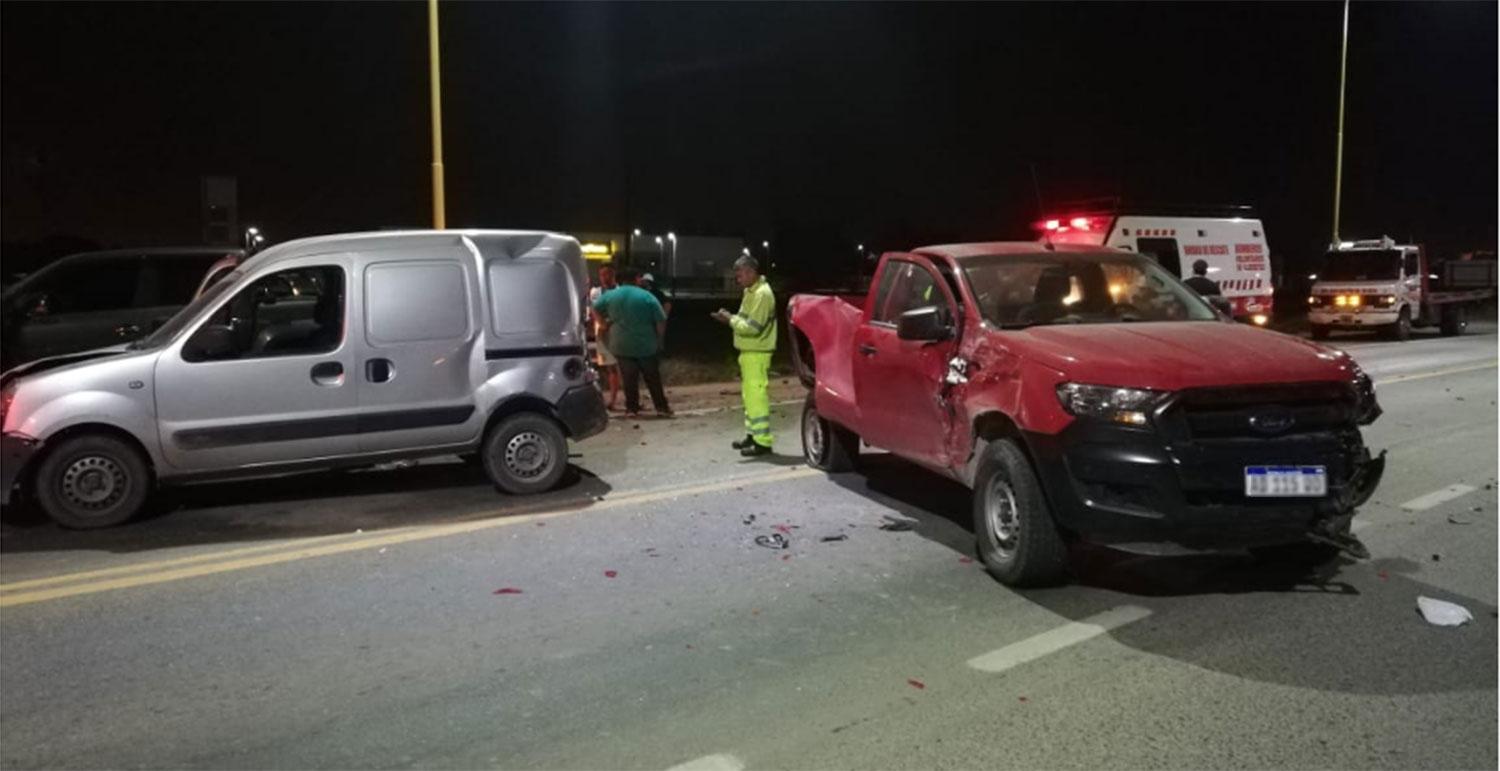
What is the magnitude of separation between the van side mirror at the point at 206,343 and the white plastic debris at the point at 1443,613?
7.09 m

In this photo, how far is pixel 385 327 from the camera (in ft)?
26.2

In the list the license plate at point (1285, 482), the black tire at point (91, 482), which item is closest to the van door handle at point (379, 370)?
the black tire at point (91, 482)

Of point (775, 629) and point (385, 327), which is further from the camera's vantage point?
point (385, 327)

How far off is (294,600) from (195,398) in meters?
2.40

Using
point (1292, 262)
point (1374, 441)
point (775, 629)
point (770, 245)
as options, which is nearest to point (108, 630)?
point (775, 629)

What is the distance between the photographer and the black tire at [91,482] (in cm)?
732

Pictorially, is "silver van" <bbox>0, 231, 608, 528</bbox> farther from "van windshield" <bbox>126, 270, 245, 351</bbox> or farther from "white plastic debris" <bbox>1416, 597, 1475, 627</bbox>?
"white plastic debris" <bbox>1416, 597, 1475, 627</bbox>

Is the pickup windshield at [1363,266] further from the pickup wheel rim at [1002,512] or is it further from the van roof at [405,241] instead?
the pickup wheel rim at [1002,512]

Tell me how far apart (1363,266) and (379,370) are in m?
23.7

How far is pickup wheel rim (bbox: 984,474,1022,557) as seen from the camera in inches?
232

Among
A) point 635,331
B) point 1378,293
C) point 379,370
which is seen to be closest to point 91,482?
point 379,370

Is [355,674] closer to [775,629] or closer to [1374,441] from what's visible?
[775,629]

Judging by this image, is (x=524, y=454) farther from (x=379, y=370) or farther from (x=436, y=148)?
(x=436, y=148)

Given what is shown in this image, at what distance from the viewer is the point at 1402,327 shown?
25.1m
